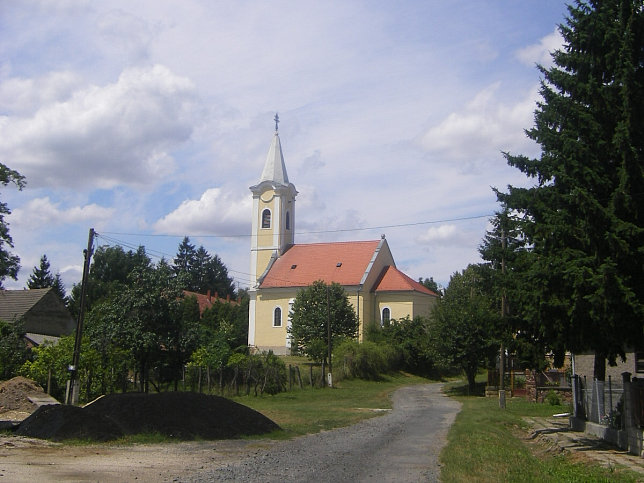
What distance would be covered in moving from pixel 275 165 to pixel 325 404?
36083 mm

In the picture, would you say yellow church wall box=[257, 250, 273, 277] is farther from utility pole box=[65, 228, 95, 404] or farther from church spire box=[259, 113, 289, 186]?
utility pole box=[65, 228, 95, 404]

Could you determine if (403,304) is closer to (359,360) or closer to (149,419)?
(359,360)

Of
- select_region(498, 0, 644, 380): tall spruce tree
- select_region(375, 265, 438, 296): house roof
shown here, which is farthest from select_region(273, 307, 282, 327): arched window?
select_region(498, 0, 644, 380): tall spruce tree

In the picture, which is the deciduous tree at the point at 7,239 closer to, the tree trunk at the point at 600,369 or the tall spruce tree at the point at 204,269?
the tree trunk at the point at 600,369

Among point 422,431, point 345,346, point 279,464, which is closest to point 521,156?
point 422,431

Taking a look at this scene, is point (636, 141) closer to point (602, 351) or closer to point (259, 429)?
point (602, 351)

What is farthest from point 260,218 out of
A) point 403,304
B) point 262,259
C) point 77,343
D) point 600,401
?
point 600,401

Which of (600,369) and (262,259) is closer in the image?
(600,369)

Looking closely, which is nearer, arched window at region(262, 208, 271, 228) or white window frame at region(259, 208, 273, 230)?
white window frame at region(259, 208, 273, 230)

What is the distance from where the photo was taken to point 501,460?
44.8 ft

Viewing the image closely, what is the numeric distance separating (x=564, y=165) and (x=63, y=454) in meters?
13.5

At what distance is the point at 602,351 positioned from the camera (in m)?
15.8

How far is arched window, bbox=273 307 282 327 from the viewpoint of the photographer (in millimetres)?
59219

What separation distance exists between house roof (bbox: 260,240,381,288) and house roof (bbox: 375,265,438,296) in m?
2.17
